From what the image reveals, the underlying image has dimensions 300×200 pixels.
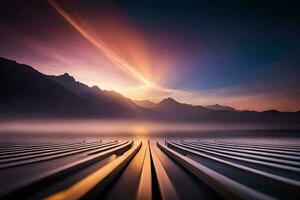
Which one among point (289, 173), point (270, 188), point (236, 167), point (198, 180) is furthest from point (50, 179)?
point (289, 173)

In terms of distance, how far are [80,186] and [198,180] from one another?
252 cm

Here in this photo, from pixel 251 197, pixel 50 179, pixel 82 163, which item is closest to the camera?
pixel 251 197

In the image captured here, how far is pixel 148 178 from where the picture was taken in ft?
15.5

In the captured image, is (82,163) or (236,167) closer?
(236,167)

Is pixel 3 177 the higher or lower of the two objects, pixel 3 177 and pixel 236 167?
the lower

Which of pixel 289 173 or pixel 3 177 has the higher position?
pixel 289 173

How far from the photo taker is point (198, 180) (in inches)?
196

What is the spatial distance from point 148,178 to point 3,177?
3.39m

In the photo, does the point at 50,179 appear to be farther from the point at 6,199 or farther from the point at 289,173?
the point at 289,173

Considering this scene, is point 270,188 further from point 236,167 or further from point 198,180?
point 236,167

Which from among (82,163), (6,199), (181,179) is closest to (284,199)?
(181,179)

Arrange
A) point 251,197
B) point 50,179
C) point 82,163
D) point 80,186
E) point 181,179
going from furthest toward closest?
point 82,163, point 181,179, point 50,179, point 80,186, point 251,197

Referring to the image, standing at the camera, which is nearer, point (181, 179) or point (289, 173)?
point (181, 179)

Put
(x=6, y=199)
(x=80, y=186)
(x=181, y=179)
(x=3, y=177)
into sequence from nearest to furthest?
(x=6, y=199)
(x=80, y=186)
(x=181, y=179)
(x=3, y=177)
